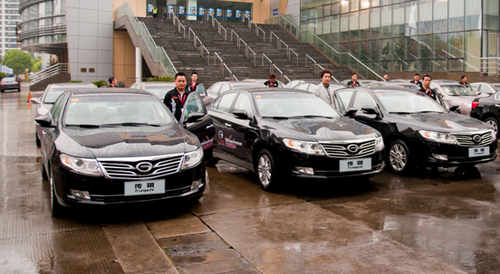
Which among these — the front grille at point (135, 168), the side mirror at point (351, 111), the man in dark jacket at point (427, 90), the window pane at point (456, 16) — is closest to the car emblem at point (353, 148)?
the side mirror at point (351, 111)

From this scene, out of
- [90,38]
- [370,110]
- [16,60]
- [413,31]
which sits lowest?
[370,110]

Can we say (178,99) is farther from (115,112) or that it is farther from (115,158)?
(115,158)

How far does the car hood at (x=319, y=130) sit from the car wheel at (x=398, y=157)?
3.78 ft

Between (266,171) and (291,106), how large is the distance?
1.39 meters

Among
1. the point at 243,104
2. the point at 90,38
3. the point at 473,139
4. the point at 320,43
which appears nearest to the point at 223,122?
the point at 243,104

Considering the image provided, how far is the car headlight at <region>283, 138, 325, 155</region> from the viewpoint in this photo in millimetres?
6617

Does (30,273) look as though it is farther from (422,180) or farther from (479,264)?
(422,180)

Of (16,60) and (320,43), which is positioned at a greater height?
(16,60)

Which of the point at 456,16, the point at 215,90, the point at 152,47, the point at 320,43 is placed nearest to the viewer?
the point at 215,90

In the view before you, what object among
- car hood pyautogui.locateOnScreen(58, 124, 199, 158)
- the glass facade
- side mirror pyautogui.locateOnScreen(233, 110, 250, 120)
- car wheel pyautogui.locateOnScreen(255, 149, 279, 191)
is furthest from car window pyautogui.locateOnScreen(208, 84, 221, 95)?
the glass facade

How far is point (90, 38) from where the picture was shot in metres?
43.2

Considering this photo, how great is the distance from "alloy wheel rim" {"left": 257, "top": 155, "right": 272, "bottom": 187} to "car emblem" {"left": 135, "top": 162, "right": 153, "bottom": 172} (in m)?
2.15

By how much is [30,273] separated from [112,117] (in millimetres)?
2811

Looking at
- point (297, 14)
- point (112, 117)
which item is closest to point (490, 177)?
point (112, 117)
